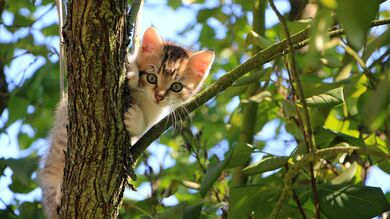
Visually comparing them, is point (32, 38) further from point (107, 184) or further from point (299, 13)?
point (107, 184)

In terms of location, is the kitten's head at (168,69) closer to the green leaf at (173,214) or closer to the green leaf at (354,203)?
the green leaf at (173,214)

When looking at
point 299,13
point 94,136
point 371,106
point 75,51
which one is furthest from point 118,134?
point 299,13

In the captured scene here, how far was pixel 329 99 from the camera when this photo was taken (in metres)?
2.56

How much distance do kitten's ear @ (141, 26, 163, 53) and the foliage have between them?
1.61 feet

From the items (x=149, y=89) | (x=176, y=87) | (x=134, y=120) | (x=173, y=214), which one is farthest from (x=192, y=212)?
(x=176, y=87)

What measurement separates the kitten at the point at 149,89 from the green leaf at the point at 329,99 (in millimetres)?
887

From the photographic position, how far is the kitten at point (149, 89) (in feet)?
10.9

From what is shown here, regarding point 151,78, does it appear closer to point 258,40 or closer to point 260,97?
point 260,97

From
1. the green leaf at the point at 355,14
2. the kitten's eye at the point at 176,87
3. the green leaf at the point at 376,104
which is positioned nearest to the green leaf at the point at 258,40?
the kitten's eye at the point at 176,87

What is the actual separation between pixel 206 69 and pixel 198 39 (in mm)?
1747

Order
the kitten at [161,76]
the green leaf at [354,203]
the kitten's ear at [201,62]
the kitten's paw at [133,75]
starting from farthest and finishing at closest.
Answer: the kitten's ear at [201,62]
the kitten at [161,76]
the kitten's paw at [133,75]
the green leaf at [354,203]

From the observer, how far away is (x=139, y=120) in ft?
10.0

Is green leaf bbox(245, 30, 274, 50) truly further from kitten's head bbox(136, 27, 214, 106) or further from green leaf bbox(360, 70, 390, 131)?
green leaf bbox(360, 70, 390, 131)

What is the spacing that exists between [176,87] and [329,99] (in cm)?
155
